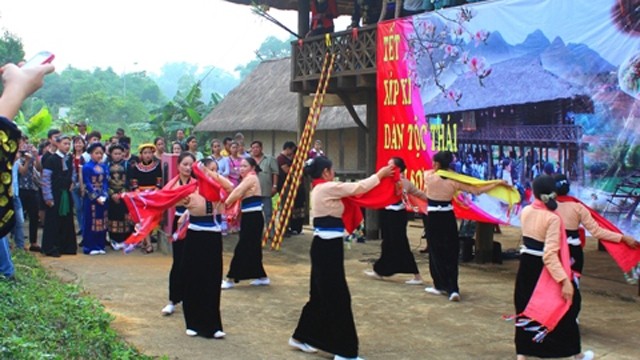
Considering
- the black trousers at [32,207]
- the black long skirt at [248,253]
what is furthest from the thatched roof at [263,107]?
the black long skirt at [248,253]

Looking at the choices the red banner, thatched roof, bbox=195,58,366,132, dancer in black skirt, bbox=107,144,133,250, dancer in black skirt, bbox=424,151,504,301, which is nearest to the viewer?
dancer in black skirt, bbox=424,151,504,301

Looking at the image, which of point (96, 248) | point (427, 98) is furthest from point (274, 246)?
point (427, 98)

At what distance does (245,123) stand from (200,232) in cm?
2126

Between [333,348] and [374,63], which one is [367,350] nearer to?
[333,348]

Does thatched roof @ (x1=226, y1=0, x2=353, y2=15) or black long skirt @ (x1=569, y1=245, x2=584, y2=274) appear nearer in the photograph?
black long skirt @ (x1=569, y1=245, x2=584, y2=274)

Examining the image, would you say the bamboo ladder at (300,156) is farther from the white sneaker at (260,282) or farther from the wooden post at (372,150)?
the white sneaker at (260,282)

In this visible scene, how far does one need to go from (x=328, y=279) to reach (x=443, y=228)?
3.23m

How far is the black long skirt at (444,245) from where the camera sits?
9891 mm

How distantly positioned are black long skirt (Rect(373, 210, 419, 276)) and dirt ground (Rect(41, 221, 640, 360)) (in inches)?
8.4

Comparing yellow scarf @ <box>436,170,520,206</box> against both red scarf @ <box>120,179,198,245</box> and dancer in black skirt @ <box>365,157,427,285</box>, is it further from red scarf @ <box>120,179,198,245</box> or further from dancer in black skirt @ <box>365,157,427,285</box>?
red scarf @ <box>120,179,198,245</box>

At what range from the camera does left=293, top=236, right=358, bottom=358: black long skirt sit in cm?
695

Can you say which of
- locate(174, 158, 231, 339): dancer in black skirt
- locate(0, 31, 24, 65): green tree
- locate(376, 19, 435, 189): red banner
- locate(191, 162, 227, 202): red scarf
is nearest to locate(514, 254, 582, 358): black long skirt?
locate(174, 158, 231, 339): dancer in black skirt

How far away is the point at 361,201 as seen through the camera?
7809 millimetres

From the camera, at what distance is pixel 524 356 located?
6.79m
